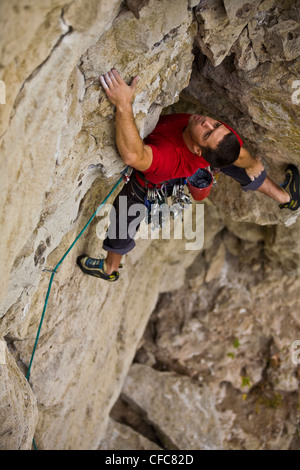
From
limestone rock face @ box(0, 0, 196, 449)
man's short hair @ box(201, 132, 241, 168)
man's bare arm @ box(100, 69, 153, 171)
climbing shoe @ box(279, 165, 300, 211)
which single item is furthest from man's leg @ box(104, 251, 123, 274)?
climbing shoe @ box(279, 165, 300, 211)

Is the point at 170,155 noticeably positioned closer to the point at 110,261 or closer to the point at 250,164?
the point at 250,164

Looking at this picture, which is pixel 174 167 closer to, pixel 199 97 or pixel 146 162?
pixel 146 162

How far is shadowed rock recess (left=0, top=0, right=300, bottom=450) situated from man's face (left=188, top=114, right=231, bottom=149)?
32cm

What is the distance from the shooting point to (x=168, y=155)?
129 inches

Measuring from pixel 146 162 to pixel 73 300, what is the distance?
157 centimetres

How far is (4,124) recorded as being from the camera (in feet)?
6.85

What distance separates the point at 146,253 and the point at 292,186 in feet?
6.62

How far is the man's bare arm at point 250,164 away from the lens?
3744 mm

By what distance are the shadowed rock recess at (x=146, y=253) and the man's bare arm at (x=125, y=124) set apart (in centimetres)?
6

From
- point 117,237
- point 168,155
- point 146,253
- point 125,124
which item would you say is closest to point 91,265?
point 117,237

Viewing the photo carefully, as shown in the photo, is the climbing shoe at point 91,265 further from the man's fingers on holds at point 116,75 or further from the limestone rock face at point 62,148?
the man's fingers on holds at point 116,75

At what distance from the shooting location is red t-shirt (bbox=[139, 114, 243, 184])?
10.7 ft

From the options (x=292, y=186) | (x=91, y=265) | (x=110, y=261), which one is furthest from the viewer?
(x=292, y=186)

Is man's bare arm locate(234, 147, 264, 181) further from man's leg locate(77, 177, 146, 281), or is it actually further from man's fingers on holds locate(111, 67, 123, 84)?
man's fingers on holds locate(111, 67, 123, 84)
